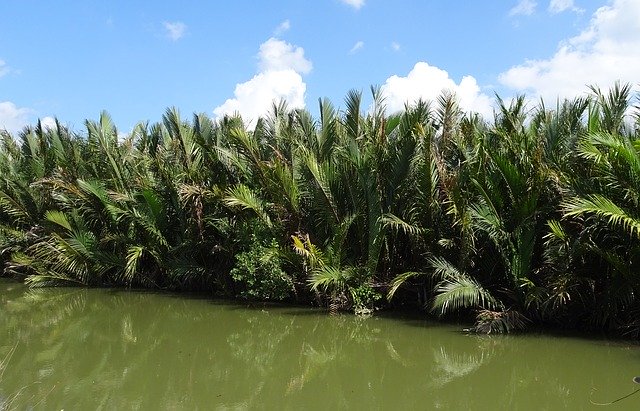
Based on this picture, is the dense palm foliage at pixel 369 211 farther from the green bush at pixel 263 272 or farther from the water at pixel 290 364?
the water at pixel 290 364

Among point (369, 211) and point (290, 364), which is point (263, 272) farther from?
point (290, 364)

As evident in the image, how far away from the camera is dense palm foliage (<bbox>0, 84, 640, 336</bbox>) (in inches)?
333

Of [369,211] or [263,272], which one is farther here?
[263,272]

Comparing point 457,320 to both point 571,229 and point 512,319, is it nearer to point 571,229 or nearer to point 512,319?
point 512,319

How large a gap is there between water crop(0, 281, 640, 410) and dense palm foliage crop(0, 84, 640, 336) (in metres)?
0.79

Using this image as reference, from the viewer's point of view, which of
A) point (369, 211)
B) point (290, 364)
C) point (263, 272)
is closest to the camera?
point (290, 364)

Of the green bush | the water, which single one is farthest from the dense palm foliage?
the water

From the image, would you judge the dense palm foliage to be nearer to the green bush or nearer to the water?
the green bush

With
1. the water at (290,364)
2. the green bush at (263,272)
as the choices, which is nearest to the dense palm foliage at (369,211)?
the green bush at (263,272)

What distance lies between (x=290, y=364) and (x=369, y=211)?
136 inches

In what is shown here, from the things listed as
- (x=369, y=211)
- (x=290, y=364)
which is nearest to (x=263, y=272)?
(x=369, y=211)

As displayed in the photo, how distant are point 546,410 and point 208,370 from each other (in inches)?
157

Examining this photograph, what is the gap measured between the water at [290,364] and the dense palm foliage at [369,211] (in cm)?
79

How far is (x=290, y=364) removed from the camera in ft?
25.3
